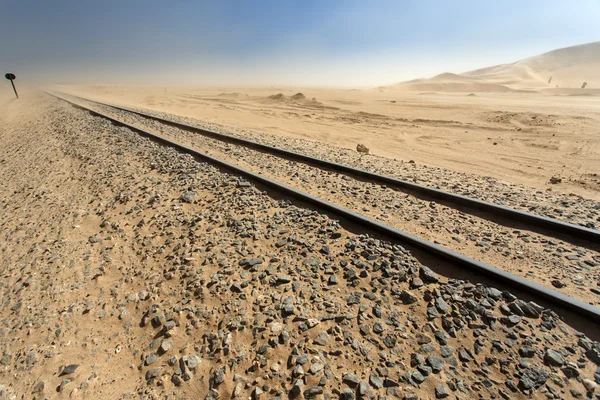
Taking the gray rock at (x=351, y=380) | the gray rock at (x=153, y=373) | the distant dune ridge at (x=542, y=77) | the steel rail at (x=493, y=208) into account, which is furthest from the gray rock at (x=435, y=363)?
the distant dune ridge at (x=542, y=77)

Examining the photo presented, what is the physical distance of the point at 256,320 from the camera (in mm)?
2730

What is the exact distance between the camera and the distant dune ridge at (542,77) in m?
64.0

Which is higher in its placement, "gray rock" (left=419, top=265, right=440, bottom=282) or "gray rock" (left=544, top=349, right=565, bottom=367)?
"gray rock" (left=419, top=265, right=440, bottom=282)

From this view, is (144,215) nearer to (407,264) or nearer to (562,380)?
(407,264)

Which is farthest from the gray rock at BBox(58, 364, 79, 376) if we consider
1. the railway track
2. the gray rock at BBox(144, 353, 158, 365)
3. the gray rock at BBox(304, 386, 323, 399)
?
the railway track

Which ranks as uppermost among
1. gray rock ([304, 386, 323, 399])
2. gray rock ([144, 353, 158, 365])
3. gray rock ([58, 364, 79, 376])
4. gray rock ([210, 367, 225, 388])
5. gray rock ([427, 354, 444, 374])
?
gray rock ([427, 354, 444, 374])

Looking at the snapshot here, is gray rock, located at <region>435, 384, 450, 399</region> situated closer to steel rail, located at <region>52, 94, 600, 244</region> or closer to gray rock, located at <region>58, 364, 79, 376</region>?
gray rock, located at <region>58, 364, 79, 376</region>

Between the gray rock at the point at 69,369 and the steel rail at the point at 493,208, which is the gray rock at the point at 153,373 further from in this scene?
the steel rail at the point at 493,208

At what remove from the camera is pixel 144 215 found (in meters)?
4.87

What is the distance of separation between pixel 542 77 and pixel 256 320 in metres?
119

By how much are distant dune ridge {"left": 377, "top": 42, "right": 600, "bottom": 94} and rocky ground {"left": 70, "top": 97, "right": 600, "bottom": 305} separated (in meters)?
56.4

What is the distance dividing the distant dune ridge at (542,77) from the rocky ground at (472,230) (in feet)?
185

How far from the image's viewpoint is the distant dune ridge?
210 ft

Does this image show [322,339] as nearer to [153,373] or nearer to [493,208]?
[153,373]
